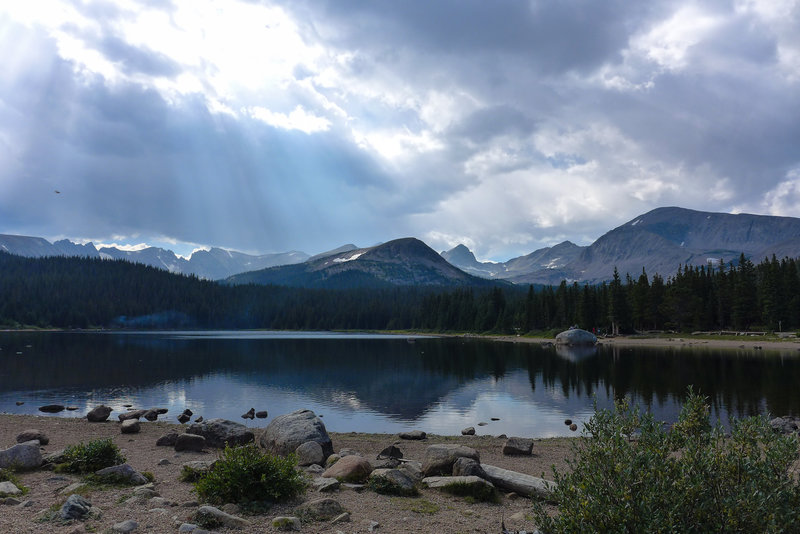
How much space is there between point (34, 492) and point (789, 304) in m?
147

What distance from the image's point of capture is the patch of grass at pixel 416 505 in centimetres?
1454

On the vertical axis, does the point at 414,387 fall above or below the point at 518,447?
below

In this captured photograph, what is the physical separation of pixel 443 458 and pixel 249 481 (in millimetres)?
7745

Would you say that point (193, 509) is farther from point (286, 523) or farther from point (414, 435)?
point (414, 435)

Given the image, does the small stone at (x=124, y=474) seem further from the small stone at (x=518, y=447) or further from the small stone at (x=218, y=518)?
the small stone at (x=518, y=447)

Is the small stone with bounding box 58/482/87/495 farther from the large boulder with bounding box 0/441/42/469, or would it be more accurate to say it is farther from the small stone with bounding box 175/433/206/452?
the small stone with bounding box 175/433/206/452

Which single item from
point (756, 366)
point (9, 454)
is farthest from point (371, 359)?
point (9, 454)

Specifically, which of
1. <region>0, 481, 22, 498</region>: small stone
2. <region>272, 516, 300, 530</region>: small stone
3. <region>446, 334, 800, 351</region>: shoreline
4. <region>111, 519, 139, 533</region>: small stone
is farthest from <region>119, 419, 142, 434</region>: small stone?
<region>446, 334, 800, 351</region>: shoreline

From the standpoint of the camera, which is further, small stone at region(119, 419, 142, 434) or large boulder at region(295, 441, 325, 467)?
small stone at region(119, 419, 142, 434)

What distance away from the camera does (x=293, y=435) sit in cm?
2300

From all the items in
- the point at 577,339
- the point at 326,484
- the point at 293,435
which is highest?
the point at 326,484

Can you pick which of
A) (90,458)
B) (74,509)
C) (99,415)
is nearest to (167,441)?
(90,458)

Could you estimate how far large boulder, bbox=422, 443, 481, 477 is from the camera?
18.9 m

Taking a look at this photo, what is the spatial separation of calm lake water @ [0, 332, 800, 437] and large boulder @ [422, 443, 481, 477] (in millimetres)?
12155
